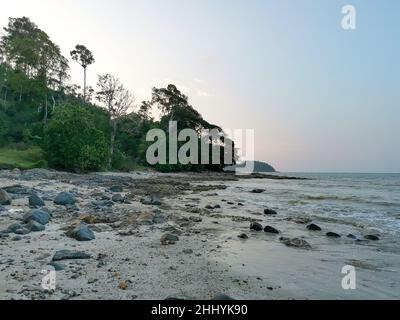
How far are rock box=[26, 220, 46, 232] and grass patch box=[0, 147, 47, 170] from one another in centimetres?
2091

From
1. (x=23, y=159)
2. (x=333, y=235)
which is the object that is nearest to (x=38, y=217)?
(x=333, y=235)

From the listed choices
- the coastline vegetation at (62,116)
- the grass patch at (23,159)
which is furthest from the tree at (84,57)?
the grass patch at (23,159)

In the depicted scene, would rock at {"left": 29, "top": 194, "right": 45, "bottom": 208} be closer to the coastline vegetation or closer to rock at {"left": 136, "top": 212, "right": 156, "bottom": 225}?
rock at {"left": 136, "top": 212, "right": 156, "bottom": 225}

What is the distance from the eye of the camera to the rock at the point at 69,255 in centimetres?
629

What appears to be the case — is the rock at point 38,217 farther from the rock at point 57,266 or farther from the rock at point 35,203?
the rock at point 57,266

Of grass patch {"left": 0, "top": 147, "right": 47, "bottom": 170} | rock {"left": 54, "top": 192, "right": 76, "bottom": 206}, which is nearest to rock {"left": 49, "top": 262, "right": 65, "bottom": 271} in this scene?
rock {"left": 54, "top": 192, "right": 76, "bottom": 206}

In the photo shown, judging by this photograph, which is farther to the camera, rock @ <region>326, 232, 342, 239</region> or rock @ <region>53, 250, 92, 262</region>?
rock @ <region>326, 232, 342, 239</region>

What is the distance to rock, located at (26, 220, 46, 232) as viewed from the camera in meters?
8.42

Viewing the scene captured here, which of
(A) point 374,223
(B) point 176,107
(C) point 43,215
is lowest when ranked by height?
(A) point 374,223
